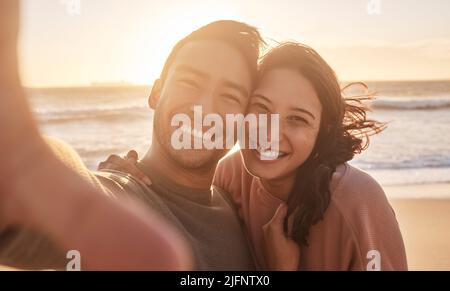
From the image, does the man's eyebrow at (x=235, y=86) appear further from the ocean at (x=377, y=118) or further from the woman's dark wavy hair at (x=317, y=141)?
the ocean at (x=377, y=118)

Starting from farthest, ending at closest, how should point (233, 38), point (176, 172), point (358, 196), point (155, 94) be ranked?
point (155, 94) → point (233, 38) → point (176, 172) → point (358, 196)

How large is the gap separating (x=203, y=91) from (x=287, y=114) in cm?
45

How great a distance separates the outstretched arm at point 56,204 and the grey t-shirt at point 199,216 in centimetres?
151

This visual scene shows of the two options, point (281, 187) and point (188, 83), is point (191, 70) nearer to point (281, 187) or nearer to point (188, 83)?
point (188, 83)

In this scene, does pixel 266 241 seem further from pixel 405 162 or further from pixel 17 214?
pixel 405 162

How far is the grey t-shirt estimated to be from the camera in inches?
79.4

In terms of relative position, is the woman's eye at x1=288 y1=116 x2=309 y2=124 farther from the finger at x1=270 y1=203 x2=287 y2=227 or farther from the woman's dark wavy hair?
the finger at x1=270 y1=203 x2=287 y2=227

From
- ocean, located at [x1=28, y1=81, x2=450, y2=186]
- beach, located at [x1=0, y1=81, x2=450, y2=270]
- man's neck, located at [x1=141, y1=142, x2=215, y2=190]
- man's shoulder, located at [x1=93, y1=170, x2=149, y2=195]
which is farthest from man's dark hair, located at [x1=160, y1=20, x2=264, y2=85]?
ocean, located at [x1=28, y1=81, x2=450, y2=186]

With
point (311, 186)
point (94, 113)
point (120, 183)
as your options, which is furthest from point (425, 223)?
point (94, 113)

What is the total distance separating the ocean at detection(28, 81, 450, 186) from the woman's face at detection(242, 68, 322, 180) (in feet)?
11.1

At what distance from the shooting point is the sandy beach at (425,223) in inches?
187

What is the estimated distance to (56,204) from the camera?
322mm

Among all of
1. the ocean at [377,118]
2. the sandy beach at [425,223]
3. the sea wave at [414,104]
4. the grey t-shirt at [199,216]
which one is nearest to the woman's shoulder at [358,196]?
the grey t-shirt at [199,216]
